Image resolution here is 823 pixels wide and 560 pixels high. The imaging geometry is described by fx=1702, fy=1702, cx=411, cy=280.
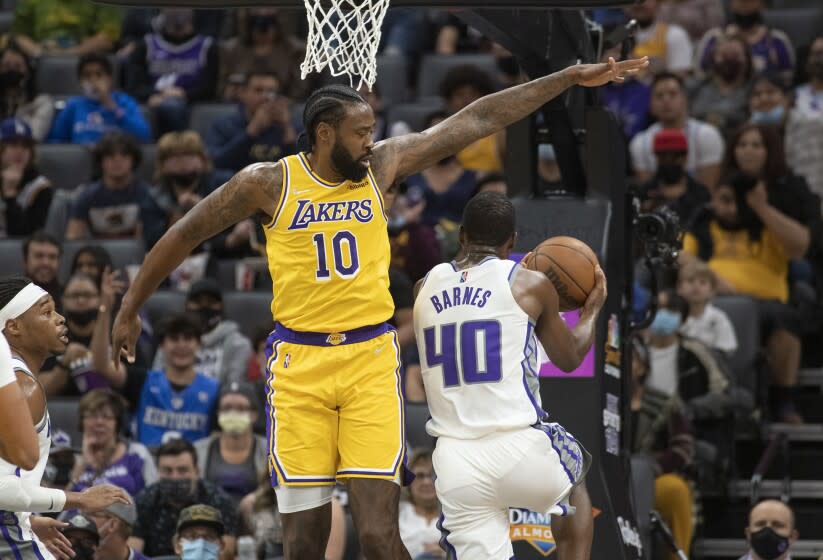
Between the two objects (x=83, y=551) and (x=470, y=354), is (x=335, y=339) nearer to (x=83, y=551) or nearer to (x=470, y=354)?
(x=470, y=354)

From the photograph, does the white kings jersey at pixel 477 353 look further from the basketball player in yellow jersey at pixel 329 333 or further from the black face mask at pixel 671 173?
the black face mask at pixel 671 173

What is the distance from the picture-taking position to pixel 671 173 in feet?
41.0

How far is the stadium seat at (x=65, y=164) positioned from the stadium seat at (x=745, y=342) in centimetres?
550

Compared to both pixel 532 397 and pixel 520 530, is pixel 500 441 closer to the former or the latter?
pixel 532 397

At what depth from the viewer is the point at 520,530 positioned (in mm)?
8734

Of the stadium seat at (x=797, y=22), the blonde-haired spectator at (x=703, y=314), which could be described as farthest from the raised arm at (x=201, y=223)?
the stadium seat at (x=797, y=22)

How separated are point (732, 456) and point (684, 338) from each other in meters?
0.85

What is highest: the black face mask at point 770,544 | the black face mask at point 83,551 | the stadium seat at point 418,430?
the stadium seat at point 418,430

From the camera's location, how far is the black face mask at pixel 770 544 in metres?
9.62

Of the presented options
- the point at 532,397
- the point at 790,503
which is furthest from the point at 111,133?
the point at 532,397

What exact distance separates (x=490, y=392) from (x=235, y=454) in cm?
419

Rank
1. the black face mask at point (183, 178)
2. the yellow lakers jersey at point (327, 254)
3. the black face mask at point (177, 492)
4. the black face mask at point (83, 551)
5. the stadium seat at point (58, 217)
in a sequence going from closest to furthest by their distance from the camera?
1. the yellow lakers jersey at point (327, 254)
2. the black face mask at point (83, 551)
3. the black face mask at point (177, 492)
4. the black face mask at point (183, 178)
5. the stadium seat at point (58, 217)

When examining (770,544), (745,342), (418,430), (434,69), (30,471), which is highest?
(434,69)

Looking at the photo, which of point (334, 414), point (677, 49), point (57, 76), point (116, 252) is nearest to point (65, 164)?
point (57, 76)
